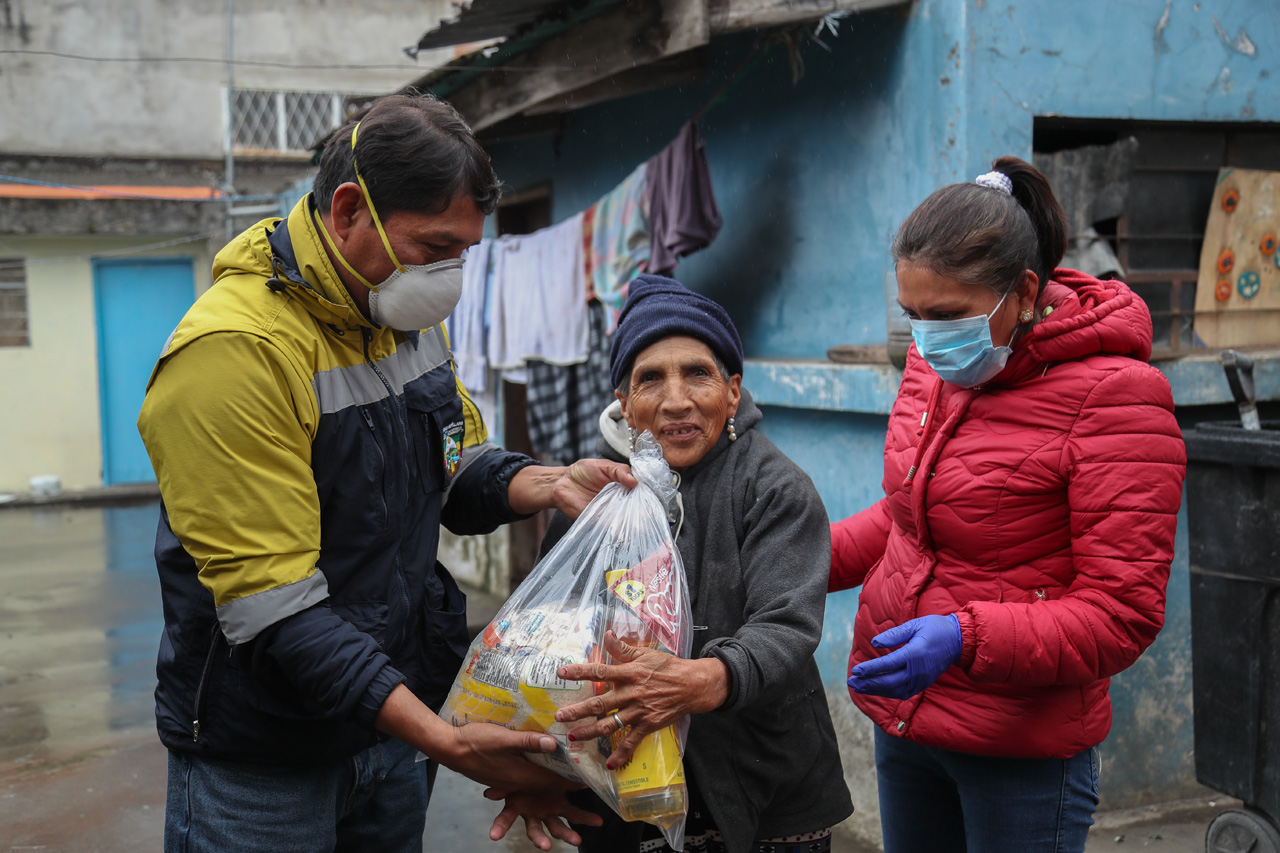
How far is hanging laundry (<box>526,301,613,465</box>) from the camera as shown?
209 inches

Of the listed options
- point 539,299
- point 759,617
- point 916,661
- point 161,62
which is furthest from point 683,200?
point 161,62

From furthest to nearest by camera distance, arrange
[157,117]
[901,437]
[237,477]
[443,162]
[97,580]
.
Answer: [157,117], [97,580], [901,437], [443,162], [237,477]

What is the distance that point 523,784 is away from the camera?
1730 millimetres

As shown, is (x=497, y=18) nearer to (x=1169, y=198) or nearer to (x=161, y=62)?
(x=1169, y=198)

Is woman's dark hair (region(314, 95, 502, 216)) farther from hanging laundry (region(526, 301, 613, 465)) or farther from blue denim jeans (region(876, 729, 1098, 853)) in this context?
hanging laundry (region(526, 301, 613, 465))

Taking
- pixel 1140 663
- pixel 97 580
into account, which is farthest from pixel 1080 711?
pixel 97 580

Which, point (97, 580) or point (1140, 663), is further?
point (97, 580)

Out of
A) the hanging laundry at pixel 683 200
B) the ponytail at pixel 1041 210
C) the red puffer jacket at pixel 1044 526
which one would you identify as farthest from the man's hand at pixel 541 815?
the hanging laundry at pixel 683 200

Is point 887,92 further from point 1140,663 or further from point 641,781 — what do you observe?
point 641,781

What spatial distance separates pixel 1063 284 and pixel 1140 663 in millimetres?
2222

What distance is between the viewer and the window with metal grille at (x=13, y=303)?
515 inches

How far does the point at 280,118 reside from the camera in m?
15.2

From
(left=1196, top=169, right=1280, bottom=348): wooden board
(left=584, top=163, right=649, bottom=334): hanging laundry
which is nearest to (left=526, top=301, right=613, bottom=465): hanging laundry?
(left=584, top=163, right=649, bottom=334): hanging laundry

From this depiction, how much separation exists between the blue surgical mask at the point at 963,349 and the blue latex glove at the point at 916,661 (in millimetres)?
451
